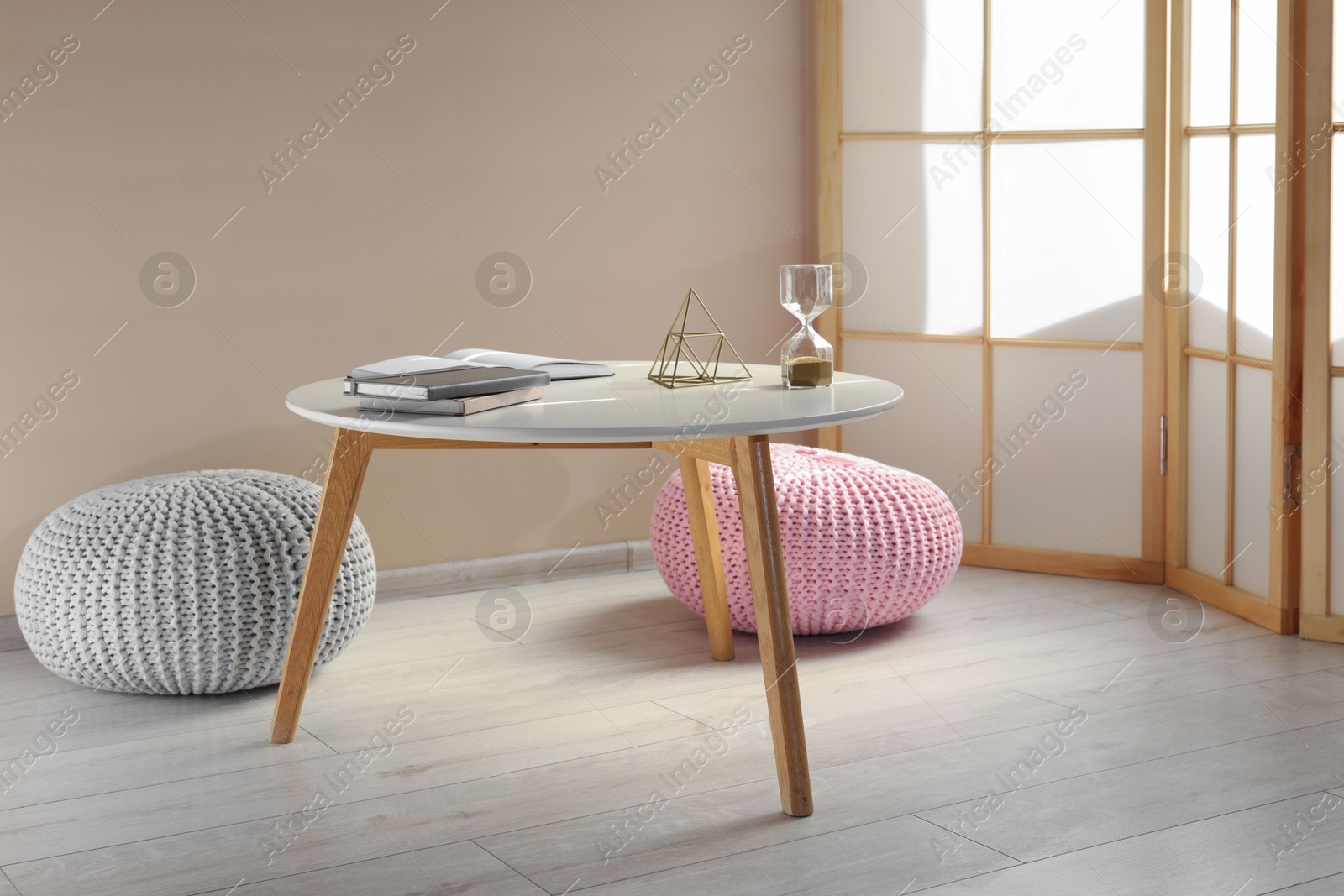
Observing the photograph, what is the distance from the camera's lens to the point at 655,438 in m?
1.79

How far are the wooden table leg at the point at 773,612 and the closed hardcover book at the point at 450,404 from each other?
0.33 m

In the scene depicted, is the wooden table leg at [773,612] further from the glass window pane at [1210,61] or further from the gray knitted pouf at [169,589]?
the glass window pane at [1210,61]

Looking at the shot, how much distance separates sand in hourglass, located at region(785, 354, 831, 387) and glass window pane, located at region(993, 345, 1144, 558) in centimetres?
125

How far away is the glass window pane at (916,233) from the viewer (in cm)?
328

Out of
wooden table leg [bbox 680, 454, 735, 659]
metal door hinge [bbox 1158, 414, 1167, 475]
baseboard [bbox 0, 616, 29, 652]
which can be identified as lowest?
baseboard [bbox 0, 616, 29, 652]

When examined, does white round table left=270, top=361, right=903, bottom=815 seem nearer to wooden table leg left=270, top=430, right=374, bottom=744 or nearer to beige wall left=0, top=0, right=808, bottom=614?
wooden table leg left=270, top=430, right=374, bottom=744

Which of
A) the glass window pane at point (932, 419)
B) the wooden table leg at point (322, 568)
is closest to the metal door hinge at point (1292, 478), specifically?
the glass window pane at point (932, 419)

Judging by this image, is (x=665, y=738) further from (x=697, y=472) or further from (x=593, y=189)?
(x=593, y=189)

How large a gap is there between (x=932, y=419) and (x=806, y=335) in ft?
4.26

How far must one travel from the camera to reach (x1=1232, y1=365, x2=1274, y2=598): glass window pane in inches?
110

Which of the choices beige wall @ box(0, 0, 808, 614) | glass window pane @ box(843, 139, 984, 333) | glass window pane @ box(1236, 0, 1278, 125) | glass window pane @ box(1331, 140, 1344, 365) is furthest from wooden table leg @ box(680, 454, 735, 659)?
glass window pane @ box(1236, 0, 1278, 125)

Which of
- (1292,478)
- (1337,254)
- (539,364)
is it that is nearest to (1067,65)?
(1337,254)

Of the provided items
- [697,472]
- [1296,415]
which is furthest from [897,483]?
[1296,415]

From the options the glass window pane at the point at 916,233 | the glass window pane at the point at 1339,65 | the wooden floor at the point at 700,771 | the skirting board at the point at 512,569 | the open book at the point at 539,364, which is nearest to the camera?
the wooden floor at the point at 700,771
